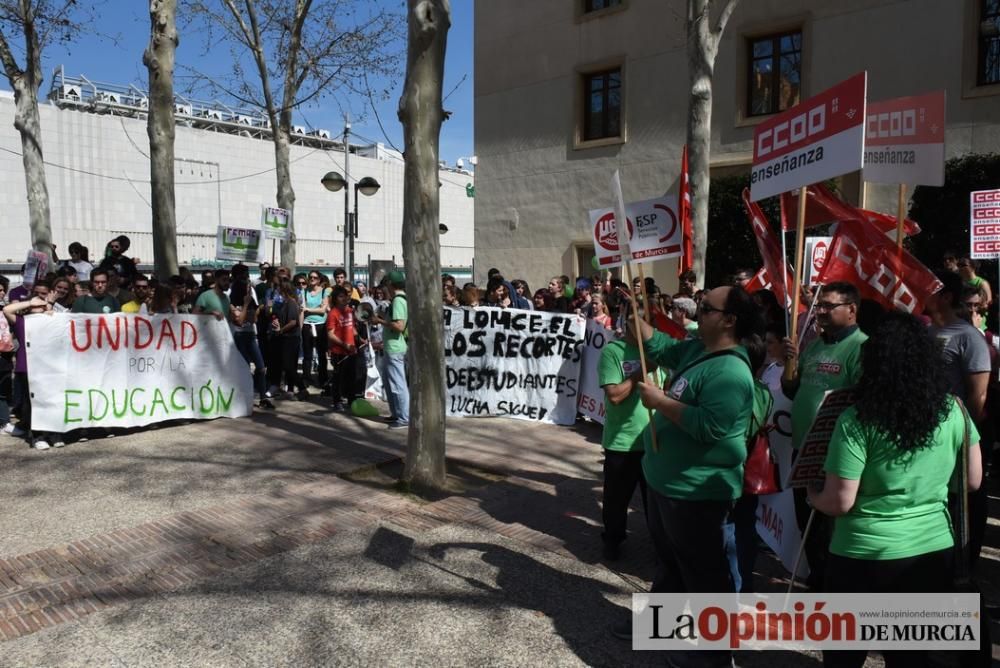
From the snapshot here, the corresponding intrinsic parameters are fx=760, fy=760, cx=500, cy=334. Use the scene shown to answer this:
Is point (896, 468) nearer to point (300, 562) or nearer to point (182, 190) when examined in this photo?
point (300, 562)

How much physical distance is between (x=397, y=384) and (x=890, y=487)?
6.32 m

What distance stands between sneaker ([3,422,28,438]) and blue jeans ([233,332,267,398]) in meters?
2.55

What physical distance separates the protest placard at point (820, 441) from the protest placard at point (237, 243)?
11.8 metres

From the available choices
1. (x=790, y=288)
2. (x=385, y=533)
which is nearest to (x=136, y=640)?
(x=385, y=533)

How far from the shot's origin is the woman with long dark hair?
2.61m

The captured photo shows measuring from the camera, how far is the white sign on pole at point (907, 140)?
578 centimetres

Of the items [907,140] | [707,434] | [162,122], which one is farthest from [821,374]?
[162,122]

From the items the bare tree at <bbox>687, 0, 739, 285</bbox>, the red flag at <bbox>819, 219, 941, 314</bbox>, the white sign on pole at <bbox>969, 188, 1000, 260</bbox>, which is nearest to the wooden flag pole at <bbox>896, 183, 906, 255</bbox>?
the red flag at <bbox>819, 219, 941, 314</bbox>

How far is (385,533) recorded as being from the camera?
16.7 ft

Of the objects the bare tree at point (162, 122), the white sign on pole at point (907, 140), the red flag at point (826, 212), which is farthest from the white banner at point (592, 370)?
the bare tree at point (162, 122)

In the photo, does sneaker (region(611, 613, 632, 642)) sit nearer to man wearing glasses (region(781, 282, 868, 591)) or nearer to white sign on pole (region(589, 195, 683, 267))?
man wearing glasses (region(781, 282, 868, 591))

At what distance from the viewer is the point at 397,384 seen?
8.45 meters

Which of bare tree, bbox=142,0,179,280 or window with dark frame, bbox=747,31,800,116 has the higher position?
window with dark frame, bbox=747,31,800,116

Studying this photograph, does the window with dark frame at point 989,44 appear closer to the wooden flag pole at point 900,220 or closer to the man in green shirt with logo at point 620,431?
the wooden flag pole at point 900,220
